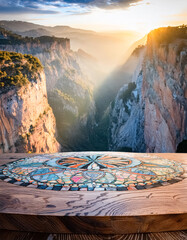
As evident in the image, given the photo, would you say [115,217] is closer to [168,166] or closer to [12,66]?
[168,166]

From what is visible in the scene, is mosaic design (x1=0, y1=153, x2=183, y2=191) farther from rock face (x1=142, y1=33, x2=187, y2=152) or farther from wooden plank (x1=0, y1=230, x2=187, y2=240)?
rock face (x1=142, y1=33, x2=187, y2=152)

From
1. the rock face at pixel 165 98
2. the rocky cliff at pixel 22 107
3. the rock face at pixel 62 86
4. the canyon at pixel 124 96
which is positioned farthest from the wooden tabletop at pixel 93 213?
the rock face at pixel 62 86

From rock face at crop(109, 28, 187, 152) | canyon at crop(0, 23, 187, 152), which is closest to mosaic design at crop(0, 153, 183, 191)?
rock face at crop(109, 28, 187, 152)

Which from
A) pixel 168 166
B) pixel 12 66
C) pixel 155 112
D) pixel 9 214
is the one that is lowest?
pixel 155 112

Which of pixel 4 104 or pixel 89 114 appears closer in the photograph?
pixel 4 104

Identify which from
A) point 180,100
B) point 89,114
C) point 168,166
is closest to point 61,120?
point 89,114

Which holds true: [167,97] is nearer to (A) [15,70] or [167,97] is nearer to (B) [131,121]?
(A) [15,70]

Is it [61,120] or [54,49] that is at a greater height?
[54,49]

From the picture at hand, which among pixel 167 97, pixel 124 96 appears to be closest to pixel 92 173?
pixel 167 97

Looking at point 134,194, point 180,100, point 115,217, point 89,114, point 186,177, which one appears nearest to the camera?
point 115,217

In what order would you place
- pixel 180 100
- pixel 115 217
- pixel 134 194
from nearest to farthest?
pixel 115 217
pixel 134 194
pixel 180 100
